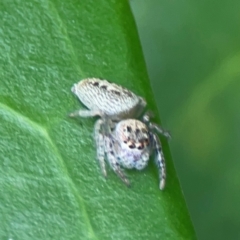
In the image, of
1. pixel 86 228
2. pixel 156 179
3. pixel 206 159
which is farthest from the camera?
pixel 206 159

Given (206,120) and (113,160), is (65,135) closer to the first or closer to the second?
(113,160)

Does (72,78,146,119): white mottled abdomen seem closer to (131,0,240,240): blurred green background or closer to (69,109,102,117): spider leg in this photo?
(69,109,102,117): spider leg

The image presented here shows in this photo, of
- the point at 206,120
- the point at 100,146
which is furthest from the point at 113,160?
the point at 206,120

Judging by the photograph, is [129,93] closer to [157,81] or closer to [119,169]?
[119,169]

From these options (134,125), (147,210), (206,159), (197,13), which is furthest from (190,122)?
(147,210)

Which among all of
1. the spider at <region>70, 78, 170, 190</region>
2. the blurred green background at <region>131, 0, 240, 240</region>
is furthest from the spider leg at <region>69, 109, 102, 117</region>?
the blurred green background at <region>131, 0, 240, 240</region>

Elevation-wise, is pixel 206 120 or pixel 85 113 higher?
pixel 85 113
